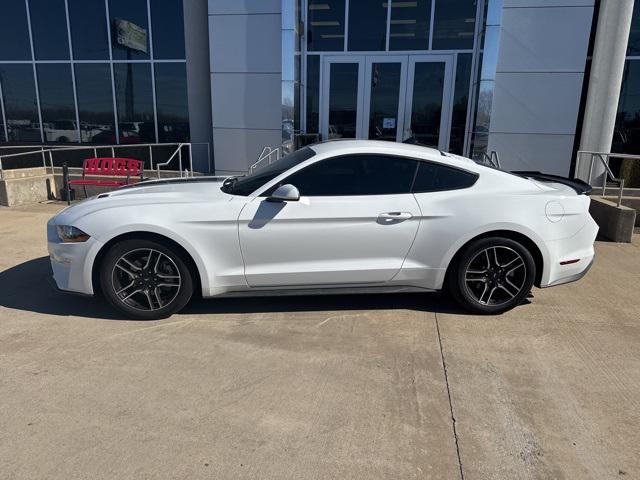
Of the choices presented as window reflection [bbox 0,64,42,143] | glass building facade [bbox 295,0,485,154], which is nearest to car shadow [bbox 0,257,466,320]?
glass building facade [bbox 295,0,485,154]

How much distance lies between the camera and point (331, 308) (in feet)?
14.3

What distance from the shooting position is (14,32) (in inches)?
516

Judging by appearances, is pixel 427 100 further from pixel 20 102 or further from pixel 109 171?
pixel 20 102

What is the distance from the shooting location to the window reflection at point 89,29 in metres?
12.4

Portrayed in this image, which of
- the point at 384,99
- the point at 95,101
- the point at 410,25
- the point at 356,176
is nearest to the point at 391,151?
the point at 356,176

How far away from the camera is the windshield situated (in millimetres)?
4055

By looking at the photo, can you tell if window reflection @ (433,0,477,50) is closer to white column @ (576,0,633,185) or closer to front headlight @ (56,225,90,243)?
white column @ (576,0,633,185)

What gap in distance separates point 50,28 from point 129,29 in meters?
2.40

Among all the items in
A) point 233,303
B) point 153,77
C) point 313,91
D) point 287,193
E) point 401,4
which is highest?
point 401,4

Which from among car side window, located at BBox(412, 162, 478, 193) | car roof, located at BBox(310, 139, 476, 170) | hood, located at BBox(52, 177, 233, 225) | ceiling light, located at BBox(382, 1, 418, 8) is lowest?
hood, located at BBox(52, 177, 233, 225)

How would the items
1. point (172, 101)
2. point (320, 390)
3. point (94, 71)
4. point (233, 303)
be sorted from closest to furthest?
point (320, 390) < point (233, 303) < point (172, 101) < point (94, 71)

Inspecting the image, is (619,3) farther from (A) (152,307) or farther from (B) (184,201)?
(A) (152,307)

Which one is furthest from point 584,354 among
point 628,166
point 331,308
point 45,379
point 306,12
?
point 306,12

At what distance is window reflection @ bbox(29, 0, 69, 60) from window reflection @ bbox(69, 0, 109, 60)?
284 mm
